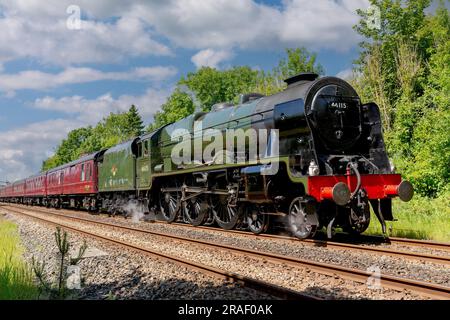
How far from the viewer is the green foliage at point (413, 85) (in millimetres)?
16953

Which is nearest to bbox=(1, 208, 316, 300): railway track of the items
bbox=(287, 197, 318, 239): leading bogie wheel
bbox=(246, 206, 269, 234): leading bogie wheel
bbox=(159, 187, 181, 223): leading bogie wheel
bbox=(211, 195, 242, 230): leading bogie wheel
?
bbox=(287, 197, 318, 239): leading bogie wheel

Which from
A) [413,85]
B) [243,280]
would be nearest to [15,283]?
[243,280]

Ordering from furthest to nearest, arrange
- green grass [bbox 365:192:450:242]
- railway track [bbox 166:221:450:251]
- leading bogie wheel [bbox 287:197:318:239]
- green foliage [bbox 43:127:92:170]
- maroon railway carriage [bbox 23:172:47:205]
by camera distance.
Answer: green foliage [bbox 43:127:92:170] → maroon railway carriage [bbox 23:172:47:205] → green grass [bbox 365:192:450:242] → leading bogie wheel [bbox 287:197:318:239] → railway track [bbox 166:221:450:251]

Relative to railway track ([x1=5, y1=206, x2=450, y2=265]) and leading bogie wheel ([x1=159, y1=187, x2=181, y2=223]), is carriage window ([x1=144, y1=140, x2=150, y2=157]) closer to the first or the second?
leading bogie wheel ([x1=159, y1=187, x2=181, y2=223])

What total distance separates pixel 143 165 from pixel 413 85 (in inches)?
695

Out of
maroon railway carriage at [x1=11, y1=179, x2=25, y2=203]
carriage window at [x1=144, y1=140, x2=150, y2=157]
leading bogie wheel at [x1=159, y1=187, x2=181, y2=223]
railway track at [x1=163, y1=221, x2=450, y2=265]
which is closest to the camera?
railway track at [x1=163, y1=221, x2=450, y2=265]

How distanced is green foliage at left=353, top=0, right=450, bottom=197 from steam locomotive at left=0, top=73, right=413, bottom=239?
777cm

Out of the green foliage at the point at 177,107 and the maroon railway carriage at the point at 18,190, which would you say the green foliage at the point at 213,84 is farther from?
the maroon railway carriage at the point at 18,190

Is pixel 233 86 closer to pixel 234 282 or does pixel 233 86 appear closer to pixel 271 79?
pixel 271 79

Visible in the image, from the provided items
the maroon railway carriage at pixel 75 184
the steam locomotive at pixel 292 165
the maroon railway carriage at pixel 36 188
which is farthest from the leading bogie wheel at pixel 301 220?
the maroon railway carriage at pixel 36 188

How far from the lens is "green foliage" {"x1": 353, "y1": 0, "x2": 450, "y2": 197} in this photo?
1695 centimetres

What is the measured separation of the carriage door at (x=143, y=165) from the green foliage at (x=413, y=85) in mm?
11193

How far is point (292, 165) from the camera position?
30.7ft

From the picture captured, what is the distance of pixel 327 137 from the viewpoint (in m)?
9.58
